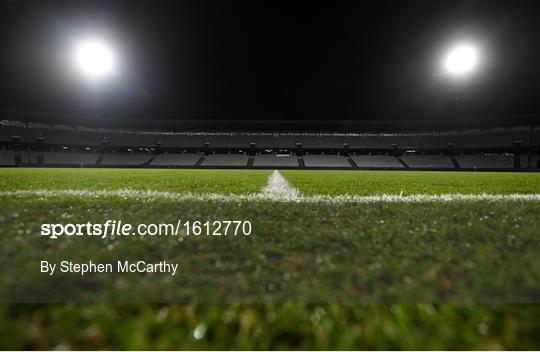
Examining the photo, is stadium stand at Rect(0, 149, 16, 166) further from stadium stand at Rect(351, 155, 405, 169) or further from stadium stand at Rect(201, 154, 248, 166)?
stadium stand at Rect(351, 155, 405, 169)

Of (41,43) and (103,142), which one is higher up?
(41,43)

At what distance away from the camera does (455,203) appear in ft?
9.92

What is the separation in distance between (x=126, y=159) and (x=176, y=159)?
6.52m

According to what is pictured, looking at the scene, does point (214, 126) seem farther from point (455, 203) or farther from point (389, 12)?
point (455, 203)

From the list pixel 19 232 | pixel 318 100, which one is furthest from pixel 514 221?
pixel 318 100

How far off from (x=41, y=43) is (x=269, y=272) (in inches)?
1153

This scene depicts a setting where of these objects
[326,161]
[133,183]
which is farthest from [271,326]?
[326,161]

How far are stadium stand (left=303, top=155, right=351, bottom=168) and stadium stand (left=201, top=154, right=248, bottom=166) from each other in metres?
8.45

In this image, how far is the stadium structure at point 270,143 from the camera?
29547 millimetres

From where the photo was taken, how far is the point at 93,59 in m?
22.3

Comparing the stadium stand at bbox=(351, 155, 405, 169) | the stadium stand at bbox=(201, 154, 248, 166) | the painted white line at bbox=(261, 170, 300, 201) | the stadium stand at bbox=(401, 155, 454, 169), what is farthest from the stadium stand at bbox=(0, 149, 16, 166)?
the stadium stand at bbox=(401, 155, 454, 169)

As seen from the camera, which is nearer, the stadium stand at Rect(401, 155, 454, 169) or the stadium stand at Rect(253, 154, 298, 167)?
the stadium stand at Rect(401, 155, 454, 169)

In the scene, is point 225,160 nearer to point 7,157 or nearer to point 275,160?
point 275,160

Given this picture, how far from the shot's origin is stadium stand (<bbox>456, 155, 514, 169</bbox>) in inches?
1159
